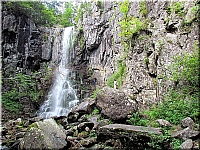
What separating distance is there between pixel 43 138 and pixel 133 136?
8.56 ft

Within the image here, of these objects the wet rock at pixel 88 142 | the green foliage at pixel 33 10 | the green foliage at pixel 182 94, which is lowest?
the wet rock at pixel 88 142

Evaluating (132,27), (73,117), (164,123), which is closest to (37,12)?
(132,27)

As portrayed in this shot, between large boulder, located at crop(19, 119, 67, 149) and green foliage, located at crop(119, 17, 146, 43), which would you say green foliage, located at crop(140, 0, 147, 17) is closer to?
green foliage, located at crop(119, 17, 146, 43)

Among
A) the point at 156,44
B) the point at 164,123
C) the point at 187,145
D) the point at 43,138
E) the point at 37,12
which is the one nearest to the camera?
the point at 187,145

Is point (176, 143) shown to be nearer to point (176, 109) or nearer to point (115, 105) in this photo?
point (176, 109)

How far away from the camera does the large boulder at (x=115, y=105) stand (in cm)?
682

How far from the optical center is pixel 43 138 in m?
5.06

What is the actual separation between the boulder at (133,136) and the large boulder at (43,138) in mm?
1422

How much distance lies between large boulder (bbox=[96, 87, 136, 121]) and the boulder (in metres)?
1.38

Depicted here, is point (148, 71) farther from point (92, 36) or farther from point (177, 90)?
point (92, 36)

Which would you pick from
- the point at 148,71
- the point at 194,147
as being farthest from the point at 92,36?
the point at 194,147

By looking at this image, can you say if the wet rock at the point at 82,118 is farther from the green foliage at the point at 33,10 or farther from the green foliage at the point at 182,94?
the green foliage at the point at 33,10

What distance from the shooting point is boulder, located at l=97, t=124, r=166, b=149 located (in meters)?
4.59

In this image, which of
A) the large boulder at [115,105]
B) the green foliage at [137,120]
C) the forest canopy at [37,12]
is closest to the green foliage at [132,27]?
the large boulder at [115,105]
